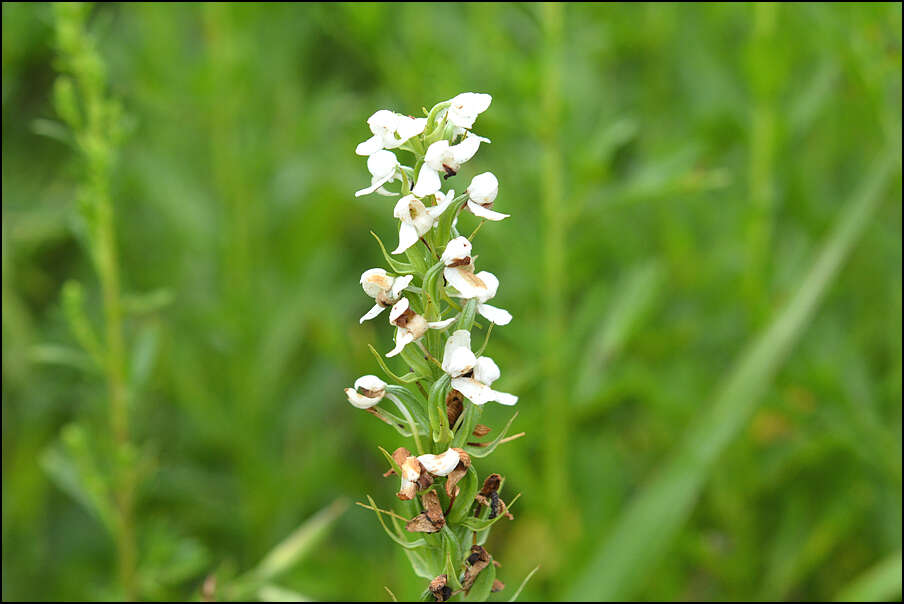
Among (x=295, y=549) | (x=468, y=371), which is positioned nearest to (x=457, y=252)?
(x=468, y=371)

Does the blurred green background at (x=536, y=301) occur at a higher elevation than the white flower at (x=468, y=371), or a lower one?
higher

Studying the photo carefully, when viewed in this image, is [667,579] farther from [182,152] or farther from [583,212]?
[182,152]

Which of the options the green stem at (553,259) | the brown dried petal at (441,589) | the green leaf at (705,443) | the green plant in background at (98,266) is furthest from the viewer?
the green stem at (553,259)

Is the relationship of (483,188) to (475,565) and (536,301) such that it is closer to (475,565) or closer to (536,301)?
(475,565)

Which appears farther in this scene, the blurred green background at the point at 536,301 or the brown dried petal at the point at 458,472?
the blurred green background at the point at 536,301

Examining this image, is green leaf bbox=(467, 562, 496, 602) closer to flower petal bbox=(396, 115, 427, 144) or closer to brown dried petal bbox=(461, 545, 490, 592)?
brown dried petal bbox=(461, 545, 490, 592)

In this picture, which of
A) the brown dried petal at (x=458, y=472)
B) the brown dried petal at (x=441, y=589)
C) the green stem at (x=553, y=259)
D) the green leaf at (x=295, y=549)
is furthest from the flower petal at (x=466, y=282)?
the green stem at (x=553, y=259)

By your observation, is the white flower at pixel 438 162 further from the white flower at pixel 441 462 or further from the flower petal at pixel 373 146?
the white flower at pixel 441 462

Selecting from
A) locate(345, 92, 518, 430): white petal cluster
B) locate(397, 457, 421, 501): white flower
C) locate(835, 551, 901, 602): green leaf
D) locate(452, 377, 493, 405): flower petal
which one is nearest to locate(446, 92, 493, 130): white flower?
locate(345, 92, 518, 430): white petal cluster

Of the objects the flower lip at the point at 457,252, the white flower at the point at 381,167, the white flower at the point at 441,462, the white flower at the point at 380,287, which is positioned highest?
the white flower at the point at 381,167
